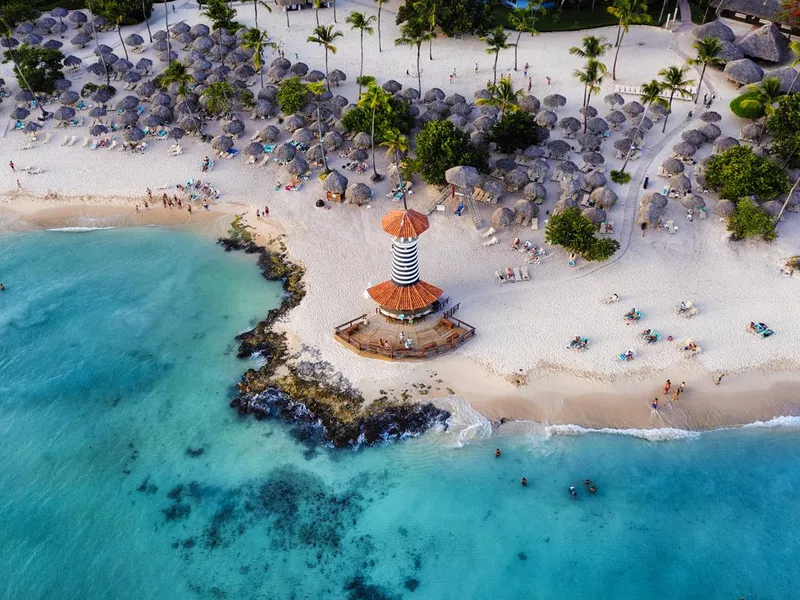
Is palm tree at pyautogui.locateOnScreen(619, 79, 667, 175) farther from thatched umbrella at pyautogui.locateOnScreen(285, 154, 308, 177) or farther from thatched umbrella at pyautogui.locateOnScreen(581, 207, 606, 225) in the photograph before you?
thatched umbrella at pyautogui.locateOnScreen(285, 154, 308, 177)

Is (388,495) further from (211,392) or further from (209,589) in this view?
(211,392)

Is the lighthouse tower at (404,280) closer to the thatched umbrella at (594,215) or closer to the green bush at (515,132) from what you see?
the thatched umbrella at (594,215)

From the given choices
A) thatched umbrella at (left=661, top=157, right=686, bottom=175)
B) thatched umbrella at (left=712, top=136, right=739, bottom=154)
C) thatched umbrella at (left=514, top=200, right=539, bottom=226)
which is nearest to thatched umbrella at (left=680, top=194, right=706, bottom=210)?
thatched umbrella at (left=661, top=157, right=686, bottom=175)

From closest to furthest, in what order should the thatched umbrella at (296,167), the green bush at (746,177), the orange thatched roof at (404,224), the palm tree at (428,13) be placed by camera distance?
the orange thatched roof at (404,224)
the green bush at (746,177)
the thatched umbrella at (296,167)
the palm tree at (428,13)

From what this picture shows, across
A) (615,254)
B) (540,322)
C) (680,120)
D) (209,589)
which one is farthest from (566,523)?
(680,120)

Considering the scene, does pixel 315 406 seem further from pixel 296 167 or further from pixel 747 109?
pixel 747 109

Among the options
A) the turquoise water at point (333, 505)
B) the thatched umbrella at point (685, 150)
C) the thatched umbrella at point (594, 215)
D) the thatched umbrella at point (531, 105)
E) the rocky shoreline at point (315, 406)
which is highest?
the thatched umbrella at point (531, 105)

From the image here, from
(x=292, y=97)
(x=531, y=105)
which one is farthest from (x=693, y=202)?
(x=292, y=97)

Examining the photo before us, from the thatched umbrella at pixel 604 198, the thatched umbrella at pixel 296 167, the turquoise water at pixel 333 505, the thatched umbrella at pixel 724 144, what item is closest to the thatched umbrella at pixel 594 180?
the thatched umbrella at pixel 604 198
